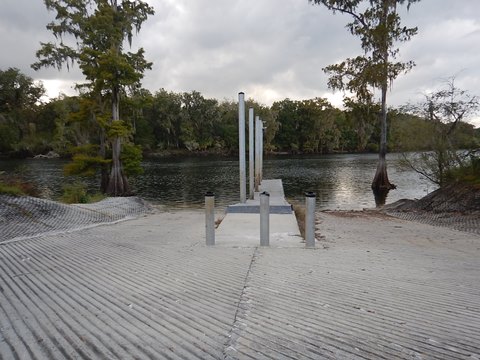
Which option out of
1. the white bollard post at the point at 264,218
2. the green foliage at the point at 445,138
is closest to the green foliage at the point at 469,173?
the green foliage at the point at 445,138

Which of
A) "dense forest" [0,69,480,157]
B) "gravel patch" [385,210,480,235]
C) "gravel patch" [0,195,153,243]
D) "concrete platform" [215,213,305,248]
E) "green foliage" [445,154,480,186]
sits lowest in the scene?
Answer: "gravel patch" [385,210,480,235]

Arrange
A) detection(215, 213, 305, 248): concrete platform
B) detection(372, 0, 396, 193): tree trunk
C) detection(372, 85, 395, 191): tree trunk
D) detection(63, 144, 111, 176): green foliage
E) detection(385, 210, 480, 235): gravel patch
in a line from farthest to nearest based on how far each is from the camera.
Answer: detection(372, 85, 395, 191): tree trunk < detection(372, 0, 396, 193): tree trunk < detection(63, 144, 111, 176): green foliage < detection(385, 210, 480, 235): gravel patch < detection(215, 213, 305, 248): concrete platform

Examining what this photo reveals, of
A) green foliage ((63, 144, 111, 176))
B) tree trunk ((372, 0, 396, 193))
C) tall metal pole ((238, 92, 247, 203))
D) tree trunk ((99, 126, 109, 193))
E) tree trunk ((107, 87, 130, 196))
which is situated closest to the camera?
tall metal pole ((238, 92, 247, 203))

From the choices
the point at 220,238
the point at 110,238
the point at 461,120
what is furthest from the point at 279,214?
the point at 461,120

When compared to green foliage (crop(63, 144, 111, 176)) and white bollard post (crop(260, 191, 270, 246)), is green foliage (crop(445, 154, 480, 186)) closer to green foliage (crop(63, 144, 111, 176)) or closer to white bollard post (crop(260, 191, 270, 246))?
white bollard post (crop(260, 191, 270, 246))

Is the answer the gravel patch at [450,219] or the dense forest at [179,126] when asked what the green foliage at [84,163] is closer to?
the gravel patch at [450,219]

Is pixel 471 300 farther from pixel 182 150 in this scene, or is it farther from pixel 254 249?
pixel 182 150

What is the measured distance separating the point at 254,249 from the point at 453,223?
25.1 feet

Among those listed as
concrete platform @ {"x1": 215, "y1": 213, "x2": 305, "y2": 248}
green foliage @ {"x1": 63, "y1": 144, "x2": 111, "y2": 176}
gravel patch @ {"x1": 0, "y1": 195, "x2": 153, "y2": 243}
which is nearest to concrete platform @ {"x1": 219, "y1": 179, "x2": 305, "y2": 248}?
concrete platform @ {"x1": 215, "y1": 213, "x2": 305, "y2": 248}

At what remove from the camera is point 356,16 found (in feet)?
80.2

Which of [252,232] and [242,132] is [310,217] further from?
[242,132]

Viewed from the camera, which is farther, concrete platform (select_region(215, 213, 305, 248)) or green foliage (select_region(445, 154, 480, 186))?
green foliage (select_region(445, 154, 480, 186))

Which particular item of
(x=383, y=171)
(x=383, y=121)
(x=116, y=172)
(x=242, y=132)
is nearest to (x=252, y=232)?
(x=242, y=132)

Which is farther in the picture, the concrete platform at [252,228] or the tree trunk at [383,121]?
the tree trunk at [383,121]
